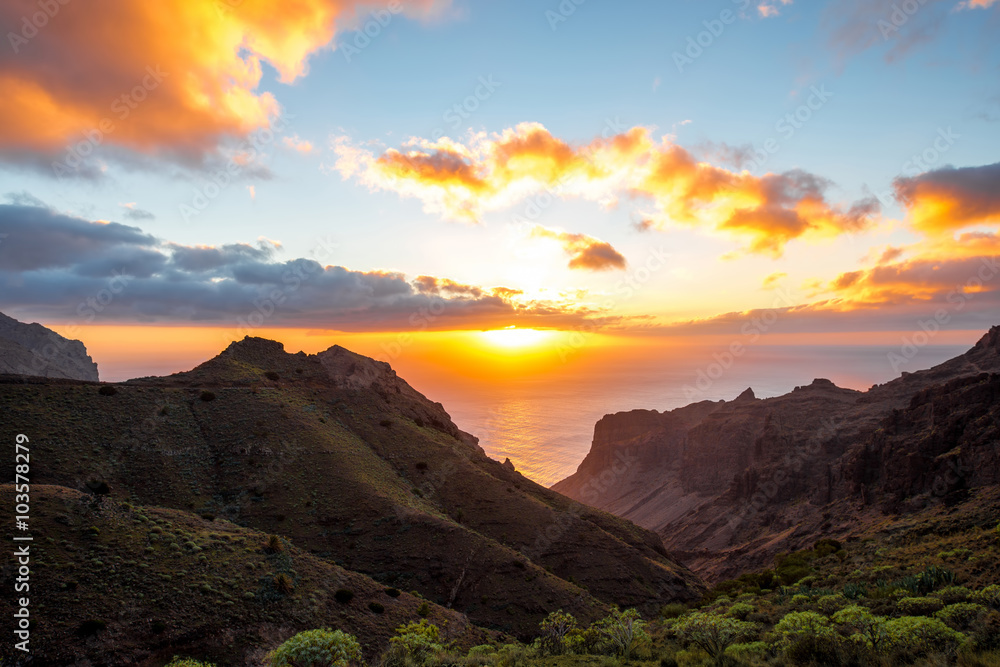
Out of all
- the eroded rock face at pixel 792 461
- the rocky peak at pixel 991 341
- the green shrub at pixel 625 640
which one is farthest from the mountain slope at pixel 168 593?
the rocky peak at pixel 991 341

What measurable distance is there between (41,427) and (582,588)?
54913 millimetres

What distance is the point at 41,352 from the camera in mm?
158000

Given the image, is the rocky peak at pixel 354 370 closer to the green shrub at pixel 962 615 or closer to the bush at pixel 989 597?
the green shrub at pixel 962 615

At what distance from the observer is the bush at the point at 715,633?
18938 mm

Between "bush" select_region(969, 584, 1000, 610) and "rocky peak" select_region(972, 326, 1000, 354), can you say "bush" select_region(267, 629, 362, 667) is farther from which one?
"rocky peak" select_region(972, 326, 1000, 354)

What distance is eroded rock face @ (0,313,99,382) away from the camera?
422ft

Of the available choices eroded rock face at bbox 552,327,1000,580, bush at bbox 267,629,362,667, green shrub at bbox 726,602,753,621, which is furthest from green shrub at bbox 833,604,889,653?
eroded rock face at bbox 552,327,1000,580

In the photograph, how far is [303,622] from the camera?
89.8ft

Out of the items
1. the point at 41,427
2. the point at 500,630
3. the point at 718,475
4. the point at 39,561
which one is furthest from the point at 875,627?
the point at 718,475

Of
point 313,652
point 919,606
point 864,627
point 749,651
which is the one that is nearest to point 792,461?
point 919,606

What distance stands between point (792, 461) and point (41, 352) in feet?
791

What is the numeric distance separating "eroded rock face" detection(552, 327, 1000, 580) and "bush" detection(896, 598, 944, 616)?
48897mm

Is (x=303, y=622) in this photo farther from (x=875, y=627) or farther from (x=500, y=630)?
(x=875, y=627)

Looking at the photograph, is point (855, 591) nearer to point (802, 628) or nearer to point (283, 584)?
point (802, 628)
